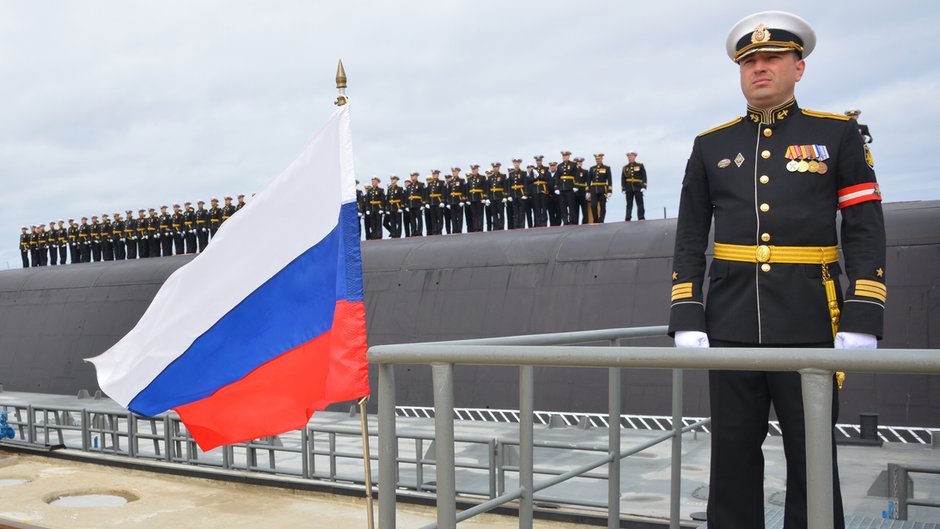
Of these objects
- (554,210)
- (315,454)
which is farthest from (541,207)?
(315,454)

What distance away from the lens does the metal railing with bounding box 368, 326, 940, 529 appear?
1.97 m

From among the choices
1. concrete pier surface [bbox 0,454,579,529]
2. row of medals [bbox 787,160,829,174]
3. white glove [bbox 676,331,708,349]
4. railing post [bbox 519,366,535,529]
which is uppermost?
row of medals [bbox 787,160,829,174]

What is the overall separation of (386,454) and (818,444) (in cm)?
113

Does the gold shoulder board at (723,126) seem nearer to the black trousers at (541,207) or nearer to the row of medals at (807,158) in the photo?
the row of medals at (807,158)

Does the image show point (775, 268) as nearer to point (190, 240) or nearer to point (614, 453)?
point (614, 453)

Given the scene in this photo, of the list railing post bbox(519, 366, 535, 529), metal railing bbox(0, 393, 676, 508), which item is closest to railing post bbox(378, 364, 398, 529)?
railing post bbox(519, 366, 535, 529)

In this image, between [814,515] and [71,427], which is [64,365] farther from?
[814,515]

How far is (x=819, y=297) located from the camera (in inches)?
132

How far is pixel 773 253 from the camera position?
3439 millimetres

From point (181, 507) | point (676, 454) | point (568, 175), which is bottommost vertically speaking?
point (181, 507)

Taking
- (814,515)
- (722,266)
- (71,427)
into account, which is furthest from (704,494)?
(71,427)

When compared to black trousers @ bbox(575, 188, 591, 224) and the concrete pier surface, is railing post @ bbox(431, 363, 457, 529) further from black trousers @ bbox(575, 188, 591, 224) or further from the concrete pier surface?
black trousers @ bbox(575, 188, 591, 224)

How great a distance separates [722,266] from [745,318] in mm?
237

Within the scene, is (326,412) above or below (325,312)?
below
